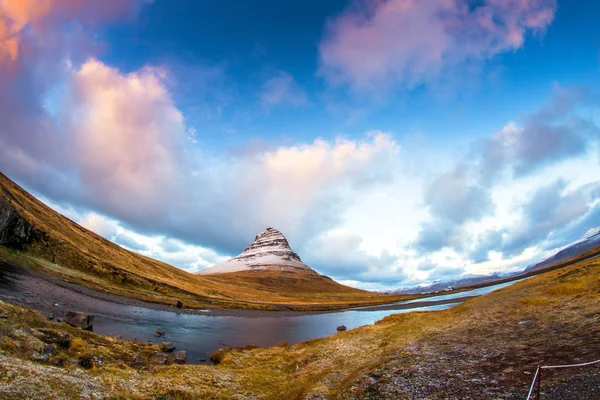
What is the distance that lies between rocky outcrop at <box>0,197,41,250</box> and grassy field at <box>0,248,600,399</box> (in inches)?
3196

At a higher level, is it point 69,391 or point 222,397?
point 69,391

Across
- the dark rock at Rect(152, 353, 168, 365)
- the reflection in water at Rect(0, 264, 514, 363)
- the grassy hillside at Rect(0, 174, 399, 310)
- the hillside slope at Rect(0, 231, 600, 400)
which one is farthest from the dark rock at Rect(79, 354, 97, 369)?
the grassy hillside at Rect(0, 174, 399, 310)

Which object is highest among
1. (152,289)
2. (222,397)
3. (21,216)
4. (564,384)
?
(21,216)

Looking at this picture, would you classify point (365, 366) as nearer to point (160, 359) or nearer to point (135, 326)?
point (160, 359)

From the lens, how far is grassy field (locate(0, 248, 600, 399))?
62.8 feet

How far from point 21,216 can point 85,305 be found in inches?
2459

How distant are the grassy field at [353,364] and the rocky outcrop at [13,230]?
3196 inches

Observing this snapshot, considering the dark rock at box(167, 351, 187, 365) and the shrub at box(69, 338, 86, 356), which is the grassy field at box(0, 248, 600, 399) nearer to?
the shrub at box(69, 338, 86, 356)

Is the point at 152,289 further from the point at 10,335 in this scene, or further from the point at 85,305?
the point at 10,335

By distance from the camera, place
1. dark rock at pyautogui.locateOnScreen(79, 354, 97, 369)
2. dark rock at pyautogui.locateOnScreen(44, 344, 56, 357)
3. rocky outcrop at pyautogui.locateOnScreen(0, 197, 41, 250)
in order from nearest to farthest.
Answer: dark rock at pyautogui.locateOnScreen(44, 344, 56, 357) → dark rock at pyautogui.locateOnScreen(79, 354, 97, 369) → rocky outcrop at pyautogui.locateOnScreen(0, 197, 41, 250)

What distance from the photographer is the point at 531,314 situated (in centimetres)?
3572

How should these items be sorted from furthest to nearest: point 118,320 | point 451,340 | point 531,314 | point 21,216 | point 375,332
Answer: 1. point 21,216
2. point 118,320
3. point 375,332
4. point 531,314
5. point 451,340

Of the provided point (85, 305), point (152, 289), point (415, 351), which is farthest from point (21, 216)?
point (415, 351)

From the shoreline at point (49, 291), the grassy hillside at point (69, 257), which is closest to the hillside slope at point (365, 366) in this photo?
the shoreline at point (49, 291)
